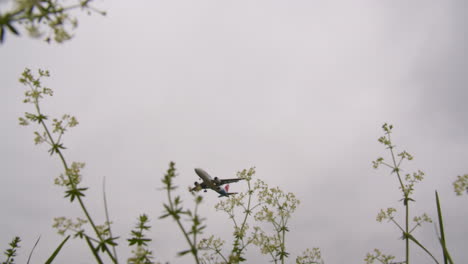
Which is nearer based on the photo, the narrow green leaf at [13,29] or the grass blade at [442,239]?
the narrow green leaf at [13,29]

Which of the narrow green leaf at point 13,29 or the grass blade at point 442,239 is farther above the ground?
the narrow green leaf at point 13,29

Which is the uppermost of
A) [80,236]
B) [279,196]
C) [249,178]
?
[249,178]

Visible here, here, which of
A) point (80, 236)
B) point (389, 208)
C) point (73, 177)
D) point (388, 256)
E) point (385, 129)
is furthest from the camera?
point (385, 129)

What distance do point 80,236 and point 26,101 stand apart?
9.17 ft

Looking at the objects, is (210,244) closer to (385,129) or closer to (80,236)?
(80,236)

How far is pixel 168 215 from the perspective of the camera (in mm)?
3455

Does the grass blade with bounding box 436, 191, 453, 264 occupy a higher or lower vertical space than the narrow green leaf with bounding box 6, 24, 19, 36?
lower

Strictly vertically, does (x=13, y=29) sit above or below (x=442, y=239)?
above

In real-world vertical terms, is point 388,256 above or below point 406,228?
below

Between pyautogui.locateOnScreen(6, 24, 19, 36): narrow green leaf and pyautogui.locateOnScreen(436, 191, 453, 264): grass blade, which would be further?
pyautogui.locateOnScreen(436, 191, 453, 264): grass blade

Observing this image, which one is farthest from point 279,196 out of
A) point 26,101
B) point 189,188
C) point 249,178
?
point 26,101

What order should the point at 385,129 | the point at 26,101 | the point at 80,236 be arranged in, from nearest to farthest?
the point at 80,236, the point at 26,101, the point at 385,129

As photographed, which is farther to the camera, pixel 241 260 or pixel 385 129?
pixel 385 129

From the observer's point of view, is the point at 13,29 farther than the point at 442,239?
No
